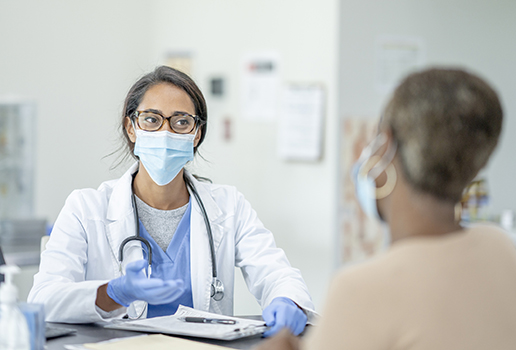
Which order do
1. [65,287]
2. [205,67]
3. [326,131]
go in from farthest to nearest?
1. [205,67]
2. [326,131]
3. [65,287]

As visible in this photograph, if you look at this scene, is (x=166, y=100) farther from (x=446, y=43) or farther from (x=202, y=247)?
(x=446, y=43)

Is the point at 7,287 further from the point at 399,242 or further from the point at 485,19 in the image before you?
the point at 485,19

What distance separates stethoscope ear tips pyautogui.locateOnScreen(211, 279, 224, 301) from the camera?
5.20ft

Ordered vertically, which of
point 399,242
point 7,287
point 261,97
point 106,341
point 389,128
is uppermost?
point 261,97

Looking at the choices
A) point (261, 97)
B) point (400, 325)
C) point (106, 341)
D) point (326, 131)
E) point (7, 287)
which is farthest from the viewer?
point (261, 97)

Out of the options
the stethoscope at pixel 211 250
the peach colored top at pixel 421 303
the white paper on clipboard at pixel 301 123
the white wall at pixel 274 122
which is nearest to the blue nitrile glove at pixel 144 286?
the stethoscope at pixel 211 250

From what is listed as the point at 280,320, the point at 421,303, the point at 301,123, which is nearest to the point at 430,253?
the point at 421,303

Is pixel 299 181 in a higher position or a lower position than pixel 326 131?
lower

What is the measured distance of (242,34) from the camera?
3.41 m

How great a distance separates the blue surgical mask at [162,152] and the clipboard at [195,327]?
18.3 inches

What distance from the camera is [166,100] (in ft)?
5.45

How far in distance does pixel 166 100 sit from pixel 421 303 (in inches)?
44.0

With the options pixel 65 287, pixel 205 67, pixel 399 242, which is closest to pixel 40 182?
pixel 205 67

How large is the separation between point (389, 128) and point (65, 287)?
2.92 feet
